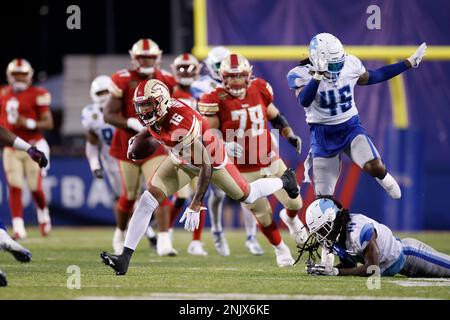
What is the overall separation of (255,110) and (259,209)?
2.98 ft

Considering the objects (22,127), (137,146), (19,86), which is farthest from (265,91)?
(19,86)

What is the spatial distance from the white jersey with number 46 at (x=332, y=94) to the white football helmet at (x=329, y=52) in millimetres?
155

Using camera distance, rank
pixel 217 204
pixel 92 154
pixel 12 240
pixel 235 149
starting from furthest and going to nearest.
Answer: pixel 92 154 < pixel 217 204 < pixel 235 149 < pixel 12 240

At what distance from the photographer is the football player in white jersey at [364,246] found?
20.2 ft

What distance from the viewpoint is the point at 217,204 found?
30.6 feet

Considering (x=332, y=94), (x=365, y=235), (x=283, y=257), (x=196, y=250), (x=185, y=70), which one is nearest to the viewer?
(x=365, y=235)

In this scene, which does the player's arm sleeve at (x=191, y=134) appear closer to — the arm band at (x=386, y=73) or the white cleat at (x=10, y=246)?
the white cleat at (x=10, y=246)

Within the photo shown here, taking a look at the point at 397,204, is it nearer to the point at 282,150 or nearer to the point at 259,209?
the point at 282,150

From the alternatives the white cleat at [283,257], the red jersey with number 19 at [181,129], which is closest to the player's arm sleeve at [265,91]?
the white cleat at [283,257]

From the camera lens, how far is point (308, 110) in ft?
24.4

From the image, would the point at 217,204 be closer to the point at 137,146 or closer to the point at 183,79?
the point at 183,79

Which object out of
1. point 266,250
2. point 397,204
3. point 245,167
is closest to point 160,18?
point 397,204

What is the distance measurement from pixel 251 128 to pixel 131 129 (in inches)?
47.9

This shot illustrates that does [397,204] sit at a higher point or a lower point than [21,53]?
lower
